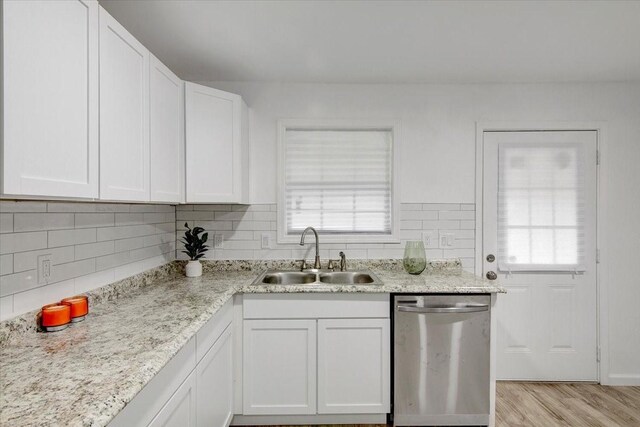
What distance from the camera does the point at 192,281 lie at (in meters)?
2.42

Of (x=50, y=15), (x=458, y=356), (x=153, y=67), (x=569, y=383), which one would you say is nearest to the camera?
(x=50, y=15)

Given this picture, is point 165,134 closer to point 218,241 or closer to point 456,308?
point 218,241

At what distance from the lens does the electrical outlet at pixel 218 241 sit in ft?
9.32

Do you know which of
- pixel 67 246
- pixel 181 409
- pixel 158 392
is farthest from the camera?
pixel 67 246

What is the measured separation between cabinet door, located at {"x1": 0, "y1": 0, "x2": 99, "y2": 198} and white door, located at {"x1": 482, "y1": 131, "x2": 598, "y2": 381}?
8.80 ft

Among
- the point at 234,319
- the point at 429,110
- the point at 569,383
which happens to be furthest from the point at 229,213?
the point at 569,383

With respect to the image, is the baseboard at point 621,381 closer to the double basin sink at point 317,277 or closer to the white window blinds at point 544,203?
the white window blinds at point 544,203

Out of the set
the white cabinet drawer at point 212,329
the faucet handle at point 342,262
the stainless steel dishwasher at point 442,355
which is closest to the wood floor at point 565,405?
the stainless steel dishwasher at point 442,355

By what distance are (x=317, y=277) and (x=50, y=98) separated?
195 centimetres

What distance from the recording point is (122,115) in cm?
153

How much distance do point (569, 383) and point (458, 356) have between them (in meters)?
1.38

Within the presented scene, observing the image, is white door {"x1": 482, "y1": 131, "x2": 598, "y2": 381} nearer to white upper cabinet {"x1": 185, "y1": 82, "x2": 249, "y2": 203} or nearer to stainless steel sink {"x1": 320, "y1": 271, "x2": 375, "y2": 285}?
stainless steel sink {"x1": 320, "y1": 271, "x2": 375, "y2": 285}

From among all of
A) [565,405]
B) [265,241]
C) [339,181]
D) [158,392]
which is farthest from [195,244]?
[565,405]

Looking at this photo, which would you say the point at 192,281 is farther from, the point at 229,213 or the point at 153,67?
the point at 153,67
